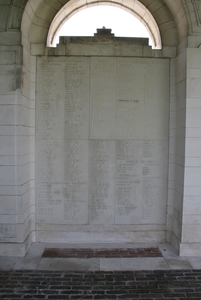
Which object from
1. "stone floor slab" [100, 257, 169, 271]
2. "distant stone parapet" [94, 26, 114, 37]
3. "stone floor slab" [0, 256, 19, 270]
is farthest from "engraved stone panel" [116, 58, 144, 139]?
"stone floor slab" [0, 256, 19, 270]

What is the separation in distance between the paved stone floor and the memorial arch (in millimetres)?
302

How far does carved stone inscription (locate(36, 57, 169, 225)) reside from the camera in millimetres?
6113

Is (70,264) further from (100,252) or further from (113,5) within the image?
(113,5)

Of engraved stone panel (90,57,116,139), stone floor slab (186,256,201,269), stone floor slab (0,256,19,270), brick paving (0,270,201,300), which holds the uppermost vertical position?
engraved stone panel (90,57,116,139)

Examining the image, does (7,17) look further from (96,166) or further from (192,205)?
(192,205)

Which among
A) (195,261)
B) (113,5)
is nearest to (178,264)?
(195,261)

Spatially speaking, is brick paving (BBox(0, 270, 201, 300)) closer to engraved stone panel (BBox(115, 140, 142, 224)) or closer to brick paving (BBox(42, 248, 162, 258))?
brick paving (BBox(42, 248, 162, 258))

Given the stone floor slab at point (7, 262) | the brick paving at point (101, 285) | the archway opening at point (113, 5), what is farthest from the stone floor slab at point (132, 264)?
the archway opening at point (113, 5)

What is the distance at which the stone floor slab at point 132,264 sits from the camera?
16.8 feet

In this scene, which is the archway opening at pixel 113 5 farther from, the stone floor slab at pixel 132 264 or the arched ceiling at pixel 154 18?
the stone floor slab at pixel 132 264

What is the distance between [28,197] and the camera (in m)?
6.00

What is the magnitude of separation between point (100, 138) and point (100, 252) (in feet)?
8.14

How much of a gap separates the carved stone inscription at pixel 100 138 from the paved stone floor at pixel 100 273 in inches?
28.4

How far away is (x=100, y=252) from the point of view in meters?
5.78
